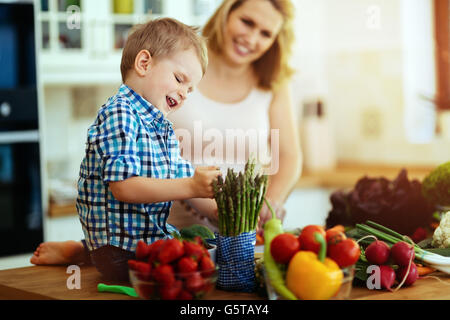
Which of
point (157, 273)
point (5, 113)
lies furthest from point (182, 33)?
point (5, 113)

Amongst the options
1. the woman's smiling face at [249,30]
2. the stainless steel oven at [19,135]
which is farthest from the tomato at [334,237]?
the stainless steel oven at [19,135]

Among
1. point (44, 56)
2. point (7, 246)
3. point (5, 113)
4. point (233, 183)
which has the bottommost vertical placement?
point (7, 246)

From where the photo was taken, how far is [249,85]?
7.18ft

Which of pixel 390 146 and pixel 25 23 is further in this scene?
pixel 390 146

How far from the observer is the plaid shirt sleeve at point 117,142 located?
3.66ft

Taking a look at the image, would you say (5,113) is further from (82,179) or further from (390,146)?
(390,146)

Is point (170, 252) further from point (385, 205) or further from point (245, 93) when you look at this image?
point (245, 93)

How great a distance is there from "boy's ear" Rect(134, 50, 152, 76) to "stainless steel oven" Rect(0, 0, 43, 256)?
1.74 meters

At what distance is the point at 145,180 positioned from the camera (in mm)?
1128

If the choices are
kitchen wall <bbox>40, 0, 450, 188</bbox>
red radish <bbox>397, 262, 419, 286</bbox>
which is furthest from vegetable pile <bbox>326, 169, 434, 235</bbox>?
kitchen wall <bbox>40, 0, 450, 188</bbox>

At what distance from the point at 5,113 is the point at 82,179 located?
1709 millimetres

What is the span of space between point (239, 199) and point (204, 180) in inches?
3.0

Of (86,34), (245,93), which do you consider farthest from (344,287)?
(86,34)

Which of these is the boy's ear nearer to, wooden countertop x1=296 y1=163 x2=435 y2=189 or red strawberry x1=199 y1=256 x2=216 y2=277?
red strawberry x1=199 y1=256 x2=216 y2=277
